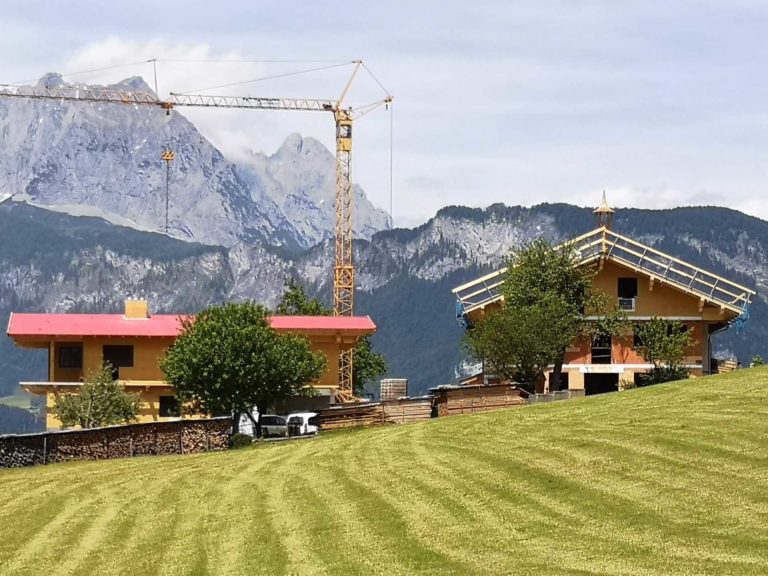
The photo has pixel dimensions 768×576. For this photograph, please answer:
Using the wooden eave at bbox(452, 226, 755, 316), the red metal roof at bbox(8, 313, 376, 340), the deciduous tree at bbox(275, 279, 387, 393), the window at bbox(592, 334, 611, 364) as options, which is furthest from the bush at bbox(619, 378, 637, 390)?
the deciduous tree at bbox(275, 279, 387, 393)

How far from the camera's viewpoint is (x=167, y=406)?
10931 centimetres

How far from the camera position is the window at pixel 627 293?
355 ft

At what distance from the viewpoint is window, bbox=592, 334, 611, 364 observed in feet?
350

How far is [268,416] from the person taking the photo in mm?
86875

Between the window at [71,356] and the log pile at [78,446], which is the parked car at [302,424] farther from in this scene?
the window at [71,356]

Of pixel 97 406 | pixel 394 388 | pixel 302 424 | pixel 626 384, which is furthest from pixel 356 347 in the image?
pixel 302 424

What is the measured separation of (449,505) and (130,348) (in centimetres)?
7365

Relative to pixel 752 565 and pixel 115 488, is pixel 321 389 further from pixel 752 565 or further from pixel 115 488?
pixel 752 565

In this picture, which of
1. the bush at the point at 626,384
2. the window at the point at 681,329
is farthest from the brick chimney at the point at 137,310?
the window at the point at 681,329

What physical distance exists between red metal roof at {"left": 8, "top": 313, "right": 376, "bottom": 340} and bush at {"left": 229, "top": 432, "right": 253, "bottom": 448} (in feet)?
105

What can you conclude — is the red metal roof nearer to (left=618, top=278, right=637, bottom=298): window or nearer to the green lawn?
(left=618, top=278, right=637, bottom=298): window

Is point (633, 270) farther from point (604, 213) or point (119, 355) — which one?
point (119, 355)

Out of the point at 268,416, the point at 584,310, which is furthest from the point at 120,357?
the point at 584,310

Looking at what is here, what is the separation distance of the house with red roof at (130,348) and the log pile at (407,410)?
2634 cm
